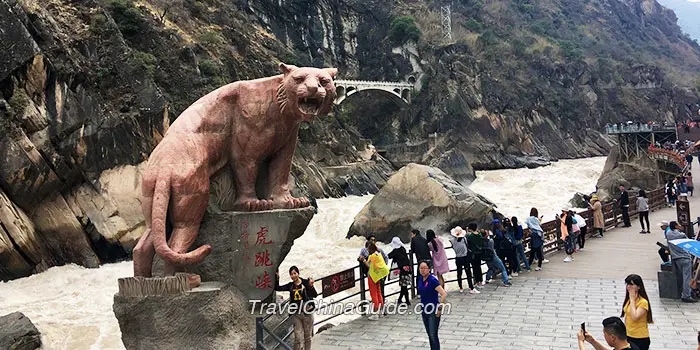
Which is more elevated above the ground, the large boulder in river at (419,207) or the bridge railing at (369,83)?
the bridge railing at (369,83)

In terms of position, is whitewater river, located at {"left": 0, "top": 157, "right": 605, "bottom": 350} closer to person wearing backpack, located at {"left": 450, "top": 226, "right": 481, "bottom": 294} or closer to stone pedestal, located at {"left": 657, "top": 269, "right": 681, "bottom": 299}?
person wearing backpack, located at {"left": 450, "top": 226, "right": 481, "bottom": 294}

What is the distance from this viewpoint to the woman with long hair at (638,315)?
182 inches

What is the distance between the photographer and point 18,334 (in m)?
8.28

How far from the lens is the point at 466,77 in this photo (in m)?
51.7

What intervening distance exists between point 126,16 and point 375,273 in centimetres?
2012

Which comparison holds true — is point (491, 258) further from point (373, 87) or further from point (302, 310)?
point (373, 87)

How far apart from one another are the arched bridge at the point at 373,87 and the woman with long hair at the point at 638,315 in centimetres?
4190

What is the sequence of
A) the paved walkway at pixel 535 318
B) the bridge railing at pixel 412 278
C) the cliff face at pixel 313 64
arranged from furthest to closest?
the cliff face at pixel 313 64, the paved walkway at pixel 535 318, the bridge railing at pixel 412 278

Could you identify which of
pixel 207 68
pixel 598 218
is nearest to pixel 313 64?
pixel 207 68

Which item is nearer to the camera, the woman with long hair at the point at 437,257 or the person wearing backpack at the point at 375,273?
the person wearing backpack at the point at 375,273

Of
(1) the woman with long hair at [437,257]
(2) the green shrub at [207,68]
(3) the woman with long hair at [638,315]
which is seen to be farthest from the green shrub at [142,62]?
(3) the woman with long hair at [638,315]

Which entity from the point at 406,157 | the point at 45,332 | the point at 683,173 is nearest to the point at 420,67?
the point at 406,157

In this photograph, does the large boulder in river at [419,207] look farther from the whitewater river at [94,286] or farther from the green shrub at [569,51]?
the green shrub at [569,51]

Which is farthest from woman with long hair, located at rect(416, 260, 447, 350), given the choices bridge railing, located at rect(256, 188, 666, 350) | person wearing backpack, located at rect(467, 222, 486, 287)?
person wearing backpack, located at rect(467, 222, 486, 287)
